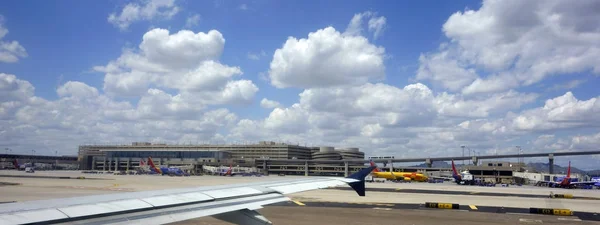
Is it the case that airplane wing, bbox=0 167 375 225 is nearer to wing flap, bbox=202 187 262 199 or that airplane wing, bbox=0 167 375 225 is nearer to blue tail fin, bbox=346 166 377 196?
wing flap, bbox=202 187 262 199

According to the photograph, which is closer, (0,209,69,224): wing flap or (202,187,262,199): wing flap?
(0,209,69,224): wing flap

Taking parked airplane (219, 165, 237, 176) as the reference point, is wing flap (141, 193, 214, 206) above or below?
→ above

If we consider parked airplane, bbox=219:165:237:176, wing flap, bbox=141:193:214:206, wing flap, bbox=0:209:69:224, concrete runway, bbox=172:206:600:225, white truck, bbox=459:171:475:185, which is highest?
wing flap, bbox=0:209:69:224

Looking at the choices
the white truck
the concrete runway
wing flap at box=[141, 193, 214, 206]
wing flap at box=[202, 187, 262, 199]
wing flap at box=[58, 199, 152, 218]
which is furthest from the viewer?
the white truck

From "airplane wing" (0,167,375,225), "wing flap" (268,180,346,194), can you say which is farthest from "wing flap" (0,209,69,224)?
"wing flap" (268,180,346,194)

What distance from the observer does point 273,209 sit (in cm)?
3441

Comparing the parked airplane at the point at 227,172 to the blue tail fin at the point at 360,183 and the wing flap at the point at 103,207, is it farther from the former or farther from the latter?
the wing flap at the point at 103,207

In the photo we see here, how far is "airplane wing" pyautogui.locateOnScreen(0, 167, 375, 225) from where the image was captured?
26.4 ft

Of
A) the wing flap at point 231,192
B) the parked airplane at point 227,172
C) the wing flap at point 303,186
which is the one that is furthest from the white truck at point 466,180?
the wing flap at point 231,192

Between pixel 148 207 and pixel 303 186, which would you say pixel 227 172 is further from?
pixel 148 207

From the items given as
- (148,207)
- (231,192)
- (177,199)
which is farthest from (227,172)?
(148,207)

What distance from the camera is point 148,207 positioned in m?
9.85

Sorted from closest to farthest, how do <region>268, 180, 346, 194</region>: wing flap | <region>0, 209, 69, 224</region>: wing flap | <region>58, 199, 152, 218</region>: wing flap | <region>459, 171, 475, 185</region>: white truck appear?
<region>0, 209, 69, 224</region>: wing flap, <region>58, 199, 152, 218</region>: wing flap, <region>268, 180, 346, 194</region>: wing flap, <region>459, 171, 475, 185</region>: white truck

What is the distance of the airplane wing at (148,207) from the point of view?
26.4 ft
